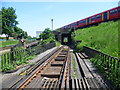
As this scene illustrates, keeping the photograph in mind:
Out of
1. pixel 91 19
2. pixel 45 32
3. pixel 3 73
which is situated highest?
pixel 91 19

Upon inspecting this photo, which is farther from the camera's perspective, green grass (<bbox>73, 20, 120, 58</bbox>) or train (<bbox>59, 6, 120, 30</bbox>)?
train (<bbox>59, 6, 120, 30</bbox>)

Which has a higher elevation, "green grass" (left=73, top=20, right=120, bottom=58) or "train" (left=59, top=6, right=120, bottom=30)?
"train" (left=59, top=6, right=120, bottom=30)

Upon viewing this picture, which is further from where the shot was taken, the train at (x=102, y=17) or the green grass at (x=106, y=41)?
the train at (x=102, y=17)

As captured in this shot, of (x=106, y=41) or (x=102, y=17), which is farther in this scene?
(x=102, y=17)

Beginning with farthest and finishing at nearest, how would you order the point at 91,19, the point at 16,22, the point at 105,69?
the point at 16,22
the point at 91,19
the point at 105,69

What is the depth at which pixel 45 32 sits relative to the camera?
4594 cm

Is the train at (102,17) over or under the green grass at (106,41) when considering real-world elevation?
over

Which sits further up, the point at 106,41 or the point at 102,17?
the point at 102,17

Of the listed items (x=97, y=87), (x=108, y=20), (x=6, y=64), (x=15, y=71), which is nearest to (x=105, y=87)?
(x=97, y=87)

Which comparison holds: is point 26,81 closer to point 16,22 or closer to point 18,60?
point 18,60

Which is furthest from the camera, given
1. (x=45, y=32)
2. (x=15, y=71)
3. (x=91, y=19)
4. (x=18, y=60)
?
(x=45, y=32)

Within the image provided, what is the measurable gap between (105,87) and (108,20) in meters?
32.2

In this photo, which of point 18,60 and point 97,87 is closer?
point 97,87

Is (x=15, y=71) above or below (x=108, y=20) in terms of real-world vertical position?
below
